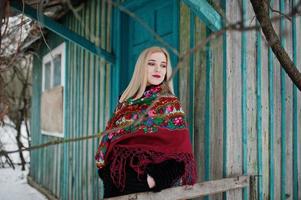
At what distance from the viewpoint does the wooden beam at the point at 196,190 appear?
7.60 ft

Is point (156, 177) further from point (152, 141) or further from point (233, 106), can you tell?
point (233, 106)

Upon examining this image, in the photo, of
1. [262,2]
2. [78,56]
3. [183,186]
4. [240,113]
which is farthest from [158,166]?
[78,56]

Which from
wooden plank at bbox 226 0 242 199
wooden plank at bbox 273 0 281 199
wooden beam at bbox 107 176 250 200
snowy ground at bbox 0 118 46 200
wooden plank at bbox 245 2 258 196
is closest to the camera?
wooden beam at bbox 107 176 250 200

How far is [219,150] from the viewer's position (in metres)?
3.06

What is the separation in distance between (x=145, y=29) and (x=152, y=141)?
2085 mm

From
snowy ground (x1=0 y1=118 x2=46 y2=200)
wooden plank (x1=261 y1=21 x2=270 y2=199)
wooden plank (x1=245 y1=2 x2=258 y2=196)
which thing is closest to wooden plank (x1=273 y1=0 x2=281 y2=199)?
wooden plank (x1=261 y1=21 x2=270 y2=199)

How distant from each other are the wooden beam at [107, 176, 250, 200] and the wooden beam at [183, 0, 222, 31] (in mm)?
1059

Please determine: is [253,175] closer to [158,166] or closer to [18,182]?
[158,166]

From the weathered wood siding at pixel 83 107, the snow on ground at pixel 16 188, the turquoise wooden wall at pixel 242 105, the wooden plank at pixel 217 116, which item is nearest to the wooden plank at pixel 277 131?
the turquoise wooden wall at pixel 242 105

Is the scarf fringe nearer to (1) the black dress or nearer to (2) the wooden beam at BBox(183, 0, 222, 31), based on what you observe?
(1) the black dress

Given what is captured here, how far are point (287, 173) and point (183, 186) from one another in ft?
4.57

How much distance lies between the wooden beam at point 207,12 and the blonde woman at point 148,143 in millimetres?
379

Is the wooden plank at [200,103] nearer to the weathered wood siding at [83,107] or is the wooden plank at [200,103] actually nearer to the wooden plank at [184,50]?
the wooden plank at [184,50]

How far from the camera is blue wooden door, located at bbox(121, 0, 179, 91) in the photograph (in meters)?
3.87
